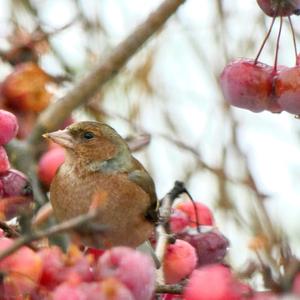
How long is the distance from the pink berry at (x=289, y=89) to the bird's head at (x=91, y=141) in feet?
3.86

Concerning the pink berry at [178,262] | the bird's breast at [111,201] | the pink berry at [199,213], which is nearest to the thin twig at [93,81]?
the bird's breast at [111,201]

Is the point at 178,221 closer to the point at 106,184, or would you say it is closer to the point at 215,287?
the point at 106,184

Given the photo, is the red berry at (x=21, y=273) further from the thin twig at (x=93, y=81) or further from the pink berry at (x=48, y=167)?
the pink berry at (x=48, y=167)

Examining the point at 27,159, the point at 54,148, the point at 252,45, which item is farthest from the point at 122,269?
the point at 252,45

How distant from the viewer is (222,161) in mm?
4473

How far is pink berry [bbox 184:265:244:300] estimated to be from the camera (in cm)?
163

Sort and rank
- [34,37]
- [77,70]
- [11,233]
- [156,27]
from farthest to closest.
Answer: [77,70] < [34,37] < [156,27] < [11,233]

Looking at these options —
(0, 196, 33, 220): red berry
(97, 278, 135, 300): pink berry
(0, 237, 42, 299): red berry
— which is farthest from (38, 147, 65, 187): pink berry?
(97, 278, 135, 300): pink berry

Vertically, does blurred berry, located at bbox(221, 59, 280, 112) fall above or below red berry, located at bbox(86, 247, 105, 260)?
above

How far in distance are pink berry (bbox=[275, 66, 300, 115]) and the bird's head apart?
3.86 feet

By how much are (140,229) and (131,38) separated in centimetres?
63

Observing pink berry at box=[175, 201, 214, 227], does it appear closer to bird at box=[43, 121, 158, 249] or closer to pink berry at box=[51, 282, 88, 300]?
bird at box=[43, 121, 158, 249]

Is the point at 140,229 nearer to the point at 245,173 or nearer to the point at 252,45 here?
the point at 245,173

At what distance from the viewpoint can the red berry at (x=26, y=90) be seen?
372cm
